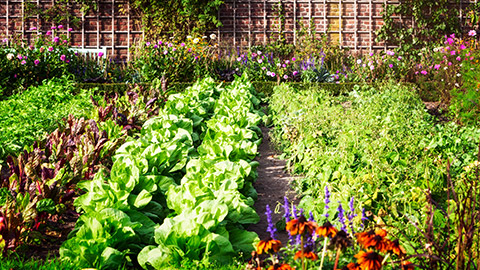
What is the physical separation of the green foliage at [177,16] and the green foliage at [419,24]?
Result: 400 centimetres

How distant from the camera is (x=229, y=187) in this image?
323 centimetres

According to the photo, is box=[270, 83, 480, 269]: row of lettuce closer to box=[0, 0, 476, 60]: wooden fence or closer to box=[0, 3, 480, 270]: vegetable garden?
box=[0, 3, 480, 270]: vegetable garden

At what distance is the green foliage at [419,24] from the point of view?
13195 millimetres

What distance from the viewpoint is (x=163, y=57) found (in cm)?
1023

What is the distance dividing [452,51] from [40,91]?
6.29 meters

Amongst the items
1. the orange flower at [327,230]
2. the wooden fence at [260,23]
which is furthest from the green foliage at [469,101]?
the wooden fence at [260,23]

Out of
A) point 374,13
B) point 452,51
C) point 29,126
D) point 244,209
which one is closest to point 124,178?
point 244,209

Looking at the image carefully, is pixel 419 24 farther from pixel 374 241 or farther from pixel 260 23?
pixel 374 241

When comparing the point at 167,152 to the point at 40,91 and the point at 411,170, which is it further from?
the point at 40,91

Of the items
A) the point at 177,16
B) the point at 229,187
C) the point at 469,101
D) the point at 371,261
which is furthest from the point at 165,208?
the point at 177,16

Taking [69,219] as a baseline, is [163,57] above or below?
above

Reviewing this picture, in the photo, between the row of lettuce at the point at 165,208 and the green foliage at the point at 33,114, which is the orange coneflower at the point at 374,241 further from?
the green foliage at the point at 33,114

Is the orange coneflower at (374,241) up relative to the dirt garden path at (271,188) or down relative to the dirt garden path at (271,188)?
up

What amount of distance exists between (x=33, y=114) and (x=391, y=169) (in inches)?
153
